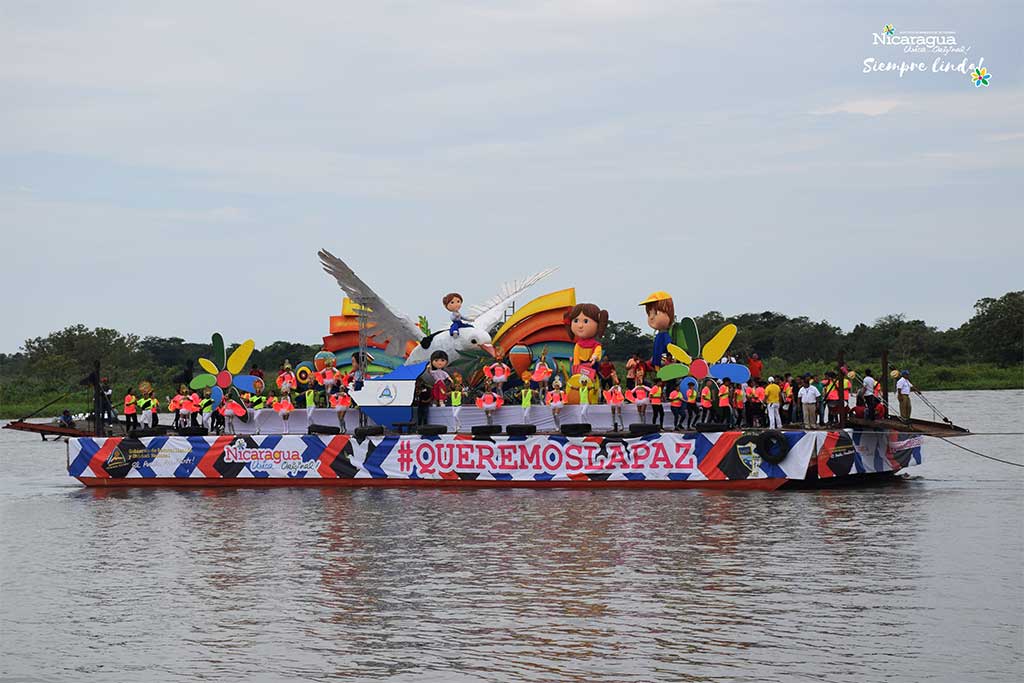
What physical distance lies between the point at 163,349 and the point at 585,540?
3181 inches

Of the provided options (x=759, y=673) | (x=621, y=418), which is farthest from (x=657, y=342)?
(x=759, y=673)

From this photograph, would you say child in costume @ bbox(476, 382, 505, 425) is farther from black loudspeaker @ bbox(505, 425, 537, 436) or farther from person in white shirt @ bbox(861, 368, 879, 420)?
person in white shirt @ bbox(861, 368, 879, 420)

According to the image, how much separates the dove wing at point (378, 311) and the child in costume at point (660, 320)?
21.0 ft

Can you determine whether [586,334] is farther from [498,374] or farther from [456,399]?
[456,399]

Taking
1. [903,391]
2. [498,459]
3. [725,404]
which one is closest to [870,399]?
[725,404]

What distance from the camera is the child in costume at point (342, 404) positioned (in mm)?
31016

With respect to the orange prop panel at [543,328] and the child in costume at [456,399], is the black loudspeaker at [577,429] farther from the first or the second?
the orange prop panel at [543,328]

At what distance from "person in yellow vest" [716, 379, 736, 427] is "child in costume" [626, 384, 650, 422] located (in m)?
1.63

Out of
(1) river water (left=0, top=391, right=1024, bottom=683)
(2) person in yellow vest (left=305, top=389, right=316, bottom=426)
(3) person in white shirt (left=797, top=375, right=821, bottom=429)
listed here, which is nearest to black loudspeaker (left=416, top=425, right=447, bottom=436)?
(1) river water (left=0, top=391, right=1024, bottom=683)

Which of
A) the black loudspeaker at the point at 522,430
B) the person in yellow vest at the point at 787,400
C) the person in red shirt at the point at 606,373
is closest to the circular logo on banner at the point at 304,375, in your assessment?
the black loudspeaker at the point at 522,430

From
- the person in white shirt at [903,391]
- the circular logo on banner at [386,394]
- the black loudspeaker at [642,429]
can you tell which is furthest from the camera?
the person in white shirt at [903,391]

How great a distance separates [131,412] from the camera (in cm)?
3316

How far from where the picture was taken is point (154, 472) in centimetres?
3175

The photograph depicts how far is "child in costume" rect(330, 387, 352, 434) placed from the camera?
31.0 metres
